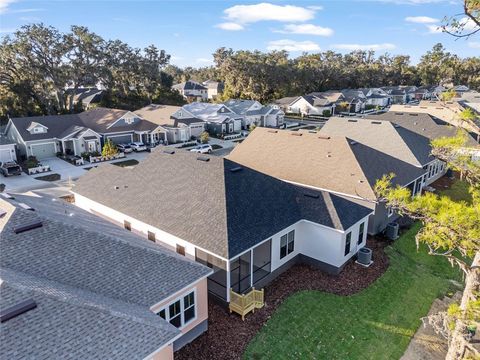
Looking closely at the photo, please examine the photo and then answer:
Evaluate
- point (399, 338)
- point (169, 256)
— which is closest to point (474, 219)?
point (399, 338)

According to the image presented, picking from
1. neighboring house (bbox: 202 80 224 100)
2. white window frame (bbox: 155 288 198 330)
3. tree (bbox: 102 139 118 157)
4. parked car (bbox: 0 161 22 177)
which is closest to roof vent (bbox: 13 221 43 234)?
white window frame (bbox: 155 288 198 330)

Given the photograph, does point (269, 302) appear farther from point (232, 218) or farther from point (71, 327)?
point (71, 327)

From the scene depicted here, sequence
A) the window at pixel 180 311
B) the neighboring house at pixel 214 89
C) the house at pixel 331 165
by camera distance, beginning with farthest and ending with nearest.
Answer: the neighboring house at pixel 214 89
the house at pixel 331 165
the window at pixel 180 311

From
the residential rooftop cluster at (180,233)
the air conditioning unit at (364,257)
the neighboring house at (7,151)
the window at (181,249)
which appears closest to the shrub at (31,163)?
the neighboring house at (7,151)

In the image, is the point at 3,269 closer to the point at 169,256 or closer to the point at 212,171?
the point at 169,256

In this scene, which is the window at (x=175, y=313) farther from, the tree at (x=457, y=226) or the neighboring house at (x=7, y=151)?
the neighboring house at (x=7, y=151)

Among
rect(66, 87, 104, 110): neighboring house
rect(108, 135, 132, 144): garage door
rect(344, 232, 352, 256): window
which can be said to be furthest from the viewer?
rect(66, 87, 104, 110): neighboring house

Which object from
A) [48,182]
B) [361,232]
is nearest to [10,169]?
[48,182]

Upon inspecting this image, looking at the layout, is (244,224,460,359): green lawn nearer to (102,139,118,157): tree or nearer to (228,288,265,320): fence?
(228,288,265,320): fence
